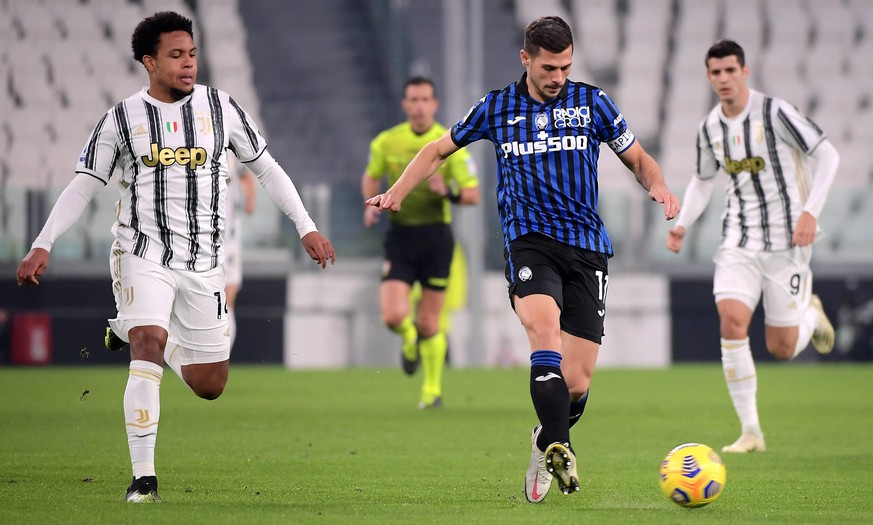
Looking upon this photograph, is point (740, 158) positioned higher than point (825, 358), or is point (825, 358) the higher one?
point (740, 158)

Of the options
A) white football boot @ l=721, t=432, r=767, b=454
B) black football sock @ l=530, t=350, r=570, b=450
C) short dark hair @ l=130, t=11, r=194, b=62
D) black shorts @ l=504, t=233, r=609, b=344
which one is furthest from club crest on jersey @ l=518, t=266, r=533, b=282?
white football boot @ l=721, t=432, r=767, b=454

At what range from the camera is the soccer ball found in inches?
204

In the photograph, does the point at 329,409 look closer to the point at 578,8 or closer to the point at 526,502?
the point at 526,502

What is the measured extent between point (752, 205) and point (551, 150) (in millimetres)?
2634

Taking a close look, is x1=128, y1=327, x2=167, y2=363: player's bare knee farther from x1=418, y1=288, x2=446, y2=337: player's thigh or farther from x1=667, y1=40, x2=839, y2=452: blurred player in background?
x1=418, y1=288, x2=446, y2=337: player's thigh

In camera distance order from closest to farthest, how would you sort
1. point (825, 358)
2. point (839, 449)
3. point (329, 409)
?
1. point (839, 449)
2. point (329, 409)
3. point (825, 358)

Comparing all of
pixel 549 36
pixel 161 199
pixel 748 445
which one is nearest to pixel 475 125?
pixel 549 36

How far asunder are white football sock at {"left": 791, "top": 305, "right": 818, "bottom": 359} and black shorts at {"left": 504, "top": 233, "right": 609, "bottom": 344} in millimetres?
2668

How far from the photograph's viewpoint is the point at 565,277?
5723 mm

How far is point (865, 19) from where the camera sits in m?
21.1

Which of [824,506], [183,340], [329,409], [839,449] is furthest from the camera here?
[329,409]

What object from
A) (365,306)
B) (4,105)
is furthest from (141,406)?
(4,105)

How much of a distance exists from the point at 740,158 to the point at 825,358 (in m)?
11.5

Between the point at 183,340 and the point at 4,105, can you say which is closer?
the point at 183,340
